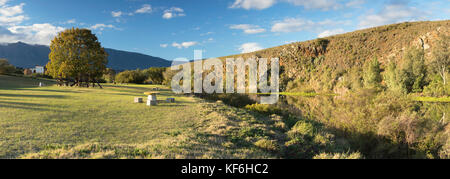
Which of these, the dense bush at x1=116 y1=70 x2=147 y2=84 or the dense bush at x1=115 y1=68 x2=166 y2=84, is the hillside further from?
the dense bush at x1=116 y1=70 x2=147 y2=84

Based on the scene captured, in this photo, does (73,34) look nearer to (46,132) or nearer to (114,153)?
(46,132)

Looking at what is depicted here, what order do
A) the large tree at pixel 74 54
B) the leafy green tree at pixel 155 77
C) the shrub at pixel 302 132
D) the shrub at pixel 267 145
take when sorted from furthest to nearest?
the leafy green tree at pixel 155 77
the large tree at pixel 74 54
the shrub at pixel 302 132
the shrub at pixel 267 145

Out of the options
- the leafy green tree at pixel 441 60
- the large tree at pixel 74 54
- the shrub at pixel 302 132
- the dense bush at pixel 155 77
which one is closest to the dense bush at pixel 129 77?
the dense bush at pixel 155 77

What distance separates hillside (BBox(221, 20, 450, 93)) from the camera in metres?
43.2

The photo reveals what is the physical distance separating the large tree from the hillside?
3739 cm

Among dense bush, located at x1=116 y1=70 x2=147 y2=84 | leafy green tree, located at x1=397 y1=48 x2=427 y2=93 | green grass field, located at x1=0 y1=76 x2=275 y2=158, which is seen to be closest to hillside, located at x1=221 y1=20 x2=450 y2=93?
leafy green tree, located at x1=397 y1=48 x2=427 y2=93

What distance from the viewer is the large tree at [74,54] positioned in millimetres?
26942

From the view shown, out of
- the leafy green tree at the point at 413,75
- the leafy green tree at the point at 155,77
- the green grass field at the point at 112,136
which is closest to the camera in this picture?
the green grass field at the point at 112,136

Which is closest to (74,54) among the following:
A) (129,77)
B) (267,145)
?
(267,145)

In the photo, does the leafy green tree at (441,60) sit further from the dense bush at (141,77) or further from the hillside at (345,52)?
the dense bush at (141,77)

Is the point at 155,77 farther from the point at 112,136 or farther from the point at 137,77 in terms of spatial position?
the point at 112,136

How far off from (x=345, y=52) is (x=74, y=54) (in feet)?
203

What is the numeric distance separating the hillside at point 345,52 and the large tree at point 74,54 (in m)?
37.4
